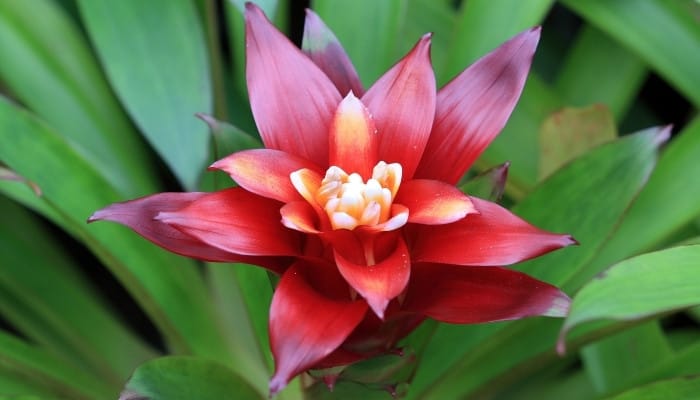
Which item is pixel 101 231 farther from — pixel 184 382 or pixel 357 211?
pixel 357 211

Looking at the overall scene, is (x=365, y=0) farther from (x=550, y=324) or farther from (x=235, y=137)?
(x=550, y=324)

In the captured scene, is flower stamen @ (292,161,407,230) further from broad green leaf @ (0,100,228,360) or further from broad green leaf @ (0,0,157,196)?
broad green leaf @ (0,0,157,196)

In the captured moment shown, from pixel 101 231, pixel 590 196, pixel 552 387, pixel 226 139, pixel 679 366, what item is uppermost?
pixel 226 139

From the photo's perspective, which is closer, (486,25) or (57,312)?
(486,25)

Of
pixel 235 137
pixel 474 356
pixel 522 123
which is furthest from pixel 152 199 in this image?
pixel 522 123

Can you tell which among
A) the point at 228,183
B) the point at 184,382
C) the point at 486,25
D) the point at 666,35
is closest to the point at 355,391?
the point at 184,382

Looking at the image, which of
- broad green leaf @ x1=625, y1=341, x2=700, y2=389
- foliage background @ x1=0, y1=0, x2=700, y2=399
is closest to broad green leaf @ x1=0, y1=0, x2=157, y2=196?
foliage background @ x1=0, y1=0, x2=700, y2=399

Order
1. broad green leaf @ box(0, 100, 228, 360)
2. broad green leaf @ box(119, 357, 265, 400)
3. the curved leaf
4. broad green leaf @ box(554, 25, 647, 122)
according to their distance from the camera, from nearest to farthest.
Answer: the curved leaf
broad green leaf @ box(119, 357, 265, 400)
broad green leaf @ box(0, 100, 228, 360)
broad green leaf @ box(554, 25, 647, 122)
